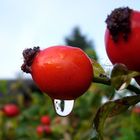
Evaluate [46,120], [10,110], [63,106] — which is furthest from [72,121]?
[63,106]

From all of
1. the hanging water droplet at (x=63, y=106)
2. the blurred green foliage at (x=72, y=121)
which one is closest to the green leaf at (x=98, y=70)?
the hanging water droplet at (x=63, y=106)

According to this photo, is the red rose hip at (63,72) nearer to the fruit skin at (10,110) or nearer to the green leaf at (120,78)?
the green leaf at (120,78)

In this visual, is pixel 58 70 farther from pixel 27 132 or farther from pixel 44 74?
pixel 27 132

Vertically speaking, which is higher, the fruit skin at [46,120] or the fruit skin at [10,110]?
the fruit skin at [46,120]

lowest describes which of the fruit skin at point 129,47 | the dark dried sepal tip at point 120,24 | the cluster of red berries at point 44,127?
the cluster of red berries at point 44,127

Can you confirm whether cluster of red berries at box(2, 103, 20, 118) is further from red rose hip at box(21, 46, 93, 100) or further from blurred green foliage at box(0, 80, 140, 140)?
Answer: red rose hip at box(21, 46, 93, 100)

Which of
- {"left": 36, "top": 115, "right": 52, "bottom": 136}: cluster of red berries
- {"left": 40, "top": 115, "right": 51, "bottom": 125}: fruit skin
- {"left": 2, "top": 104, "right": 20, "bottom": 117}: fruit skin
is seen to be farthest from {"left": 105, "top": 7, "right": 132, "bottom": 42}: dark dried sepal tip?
{"left": 2, "top": 104, "right": 20, "bottom": 117}: fruit skin

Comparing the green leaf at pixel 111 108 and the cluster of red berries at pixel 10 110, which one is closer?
the green leaf at pixel 111 108
